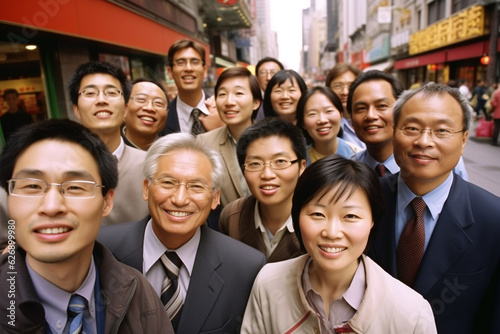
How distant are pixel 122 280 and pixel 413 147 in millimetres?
1769

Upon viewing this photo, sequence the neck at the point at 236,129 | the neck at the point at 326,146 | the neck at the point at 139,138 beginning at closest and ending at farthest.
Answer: the neck at the point at 326,146 < the neck at the point at 236,129 < the neck at the point at 139,138

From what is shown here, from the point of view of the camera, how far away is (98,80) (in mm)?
2750

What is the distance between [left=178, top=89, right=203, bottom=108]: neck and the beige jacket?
9.92ft

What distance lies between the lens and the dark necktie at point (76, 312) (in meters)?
1.47

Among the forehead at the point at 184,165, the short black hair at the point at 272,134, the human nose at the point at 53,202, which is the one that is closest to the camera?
the human nose at the point at 53,202

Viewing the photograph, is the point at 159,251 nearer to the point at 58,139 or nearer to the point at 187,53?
the point at 58,139

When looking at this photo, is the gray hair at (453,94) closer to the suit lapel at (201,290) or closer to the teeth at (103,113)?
the suit lapel at (201,290)

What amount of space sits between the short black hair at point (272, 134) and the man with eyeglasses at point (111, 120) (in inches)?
35.8

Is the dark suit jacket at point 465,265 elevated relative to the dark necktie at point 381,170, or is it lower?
lower

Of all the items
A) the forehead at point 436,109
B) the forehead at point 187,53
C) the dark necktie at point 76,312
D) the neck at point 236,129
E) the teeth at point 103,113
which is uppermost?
the forehead at point 187,53

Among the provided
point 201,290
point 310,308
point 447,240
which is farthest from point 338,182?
point 201,290

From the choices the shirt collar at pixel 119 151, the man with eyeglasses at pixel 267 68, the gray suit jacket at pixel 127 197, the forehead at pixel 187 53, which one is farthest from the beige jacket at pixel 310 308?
the man with eyeglasses at pixel 267 68

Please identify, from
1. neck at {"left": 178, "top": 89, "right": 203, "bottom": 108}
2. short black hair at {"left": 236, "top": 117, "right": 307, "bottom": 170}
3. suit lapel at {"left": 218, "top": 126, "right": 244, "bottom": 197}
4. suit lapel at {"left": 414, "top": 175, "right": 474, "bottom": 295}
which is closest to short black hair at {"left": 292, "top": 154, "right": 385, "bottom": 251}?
suit lapel at {"left": 414, "top": 175, "right": 474, "bottom": 295}

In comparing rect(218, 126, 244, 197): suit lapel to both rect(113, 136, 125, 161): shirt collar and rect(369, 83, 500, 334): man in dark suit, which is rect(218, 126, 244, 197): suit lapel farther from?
rect(369, 83, 500, 334): man in dark suit
